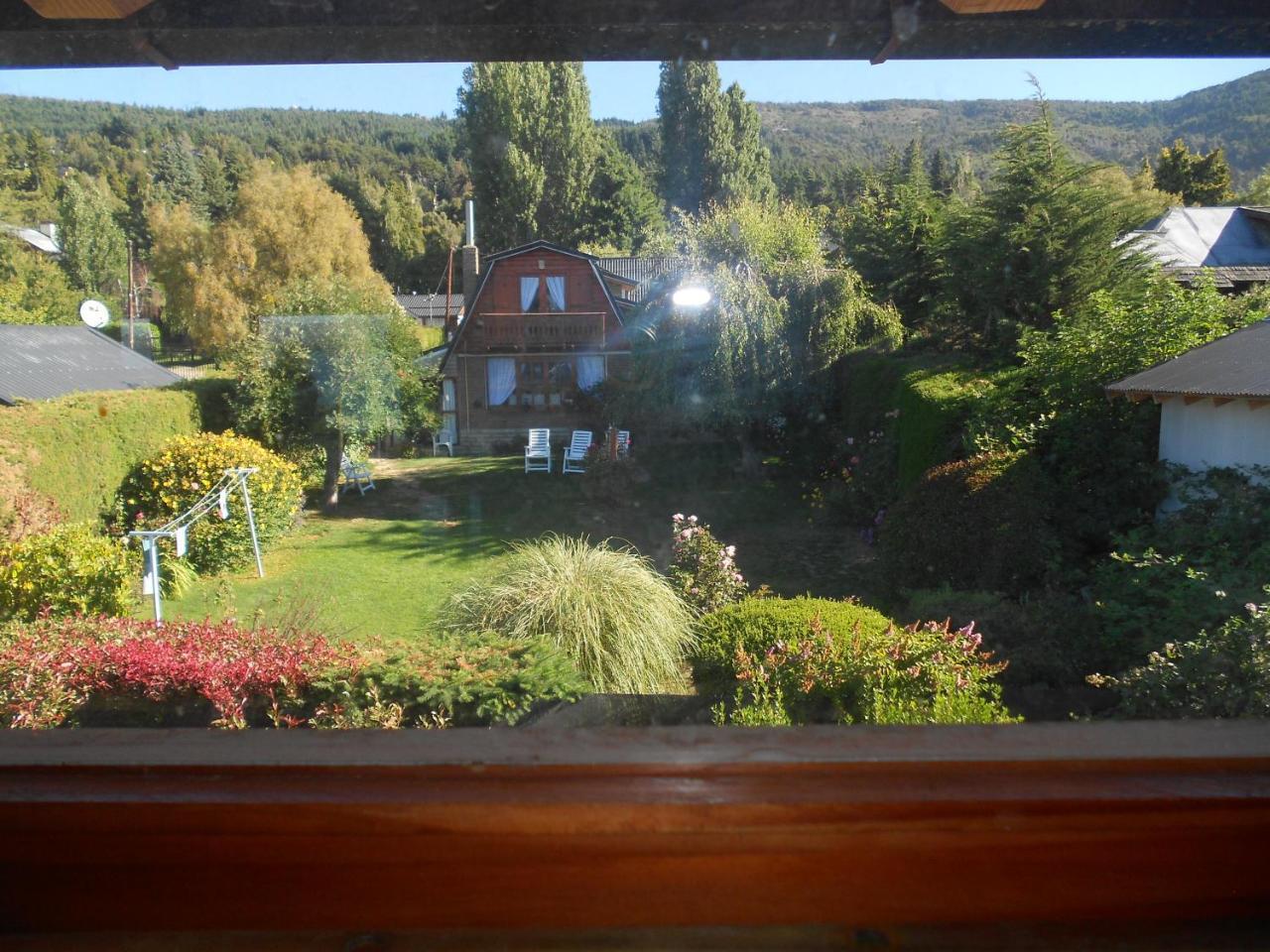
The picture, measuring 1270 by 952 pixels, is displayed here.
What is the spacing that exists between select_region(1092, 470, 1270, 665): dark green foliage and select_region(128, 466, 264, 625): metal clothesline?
531cm

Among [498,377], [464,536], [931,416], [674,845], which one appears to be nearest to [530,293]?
[498,377]

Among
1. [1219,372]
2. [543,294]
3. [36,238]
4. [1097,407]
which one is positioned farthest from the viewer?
[543,294]

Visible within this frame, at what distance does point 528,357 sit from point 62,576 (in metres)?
9.25

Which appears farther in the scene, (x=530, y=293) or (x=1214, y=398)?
(x=530, y=293)

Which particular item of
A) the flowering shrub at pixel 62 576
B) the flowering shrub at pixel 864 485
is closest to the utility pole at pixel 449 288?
the flowering shrub at pixel 864 485

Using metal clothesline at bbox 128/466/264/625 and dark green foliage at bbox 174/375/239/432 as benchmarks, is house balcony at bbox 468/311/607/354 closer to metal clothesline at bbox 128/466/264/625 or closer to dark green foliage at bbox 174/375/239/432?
dark green foliage at bbox 174/375/239/432

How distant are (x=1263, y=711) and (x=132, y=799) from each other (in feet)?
11.9

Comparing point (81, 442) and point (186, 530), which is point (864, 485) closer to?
point (186, 530)

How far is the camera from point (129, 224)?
42.3 feet

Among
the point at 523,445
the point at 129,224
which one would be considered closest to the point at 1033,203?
the point at 523,445

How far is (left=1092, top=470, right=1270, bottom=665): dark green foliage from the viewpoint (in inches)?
180

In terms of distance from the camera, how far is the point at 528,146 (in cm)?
627

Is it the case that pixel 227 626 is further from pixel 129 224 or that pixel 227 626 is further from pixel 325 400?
pixel 129 224

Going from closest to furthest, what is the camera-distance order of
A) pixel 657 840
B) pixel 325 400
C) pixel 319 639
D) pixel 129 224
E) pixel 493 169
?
pixel 657 840
pixel 319 639
pixel 493 169
pixel 325 400
pixel 129 224
